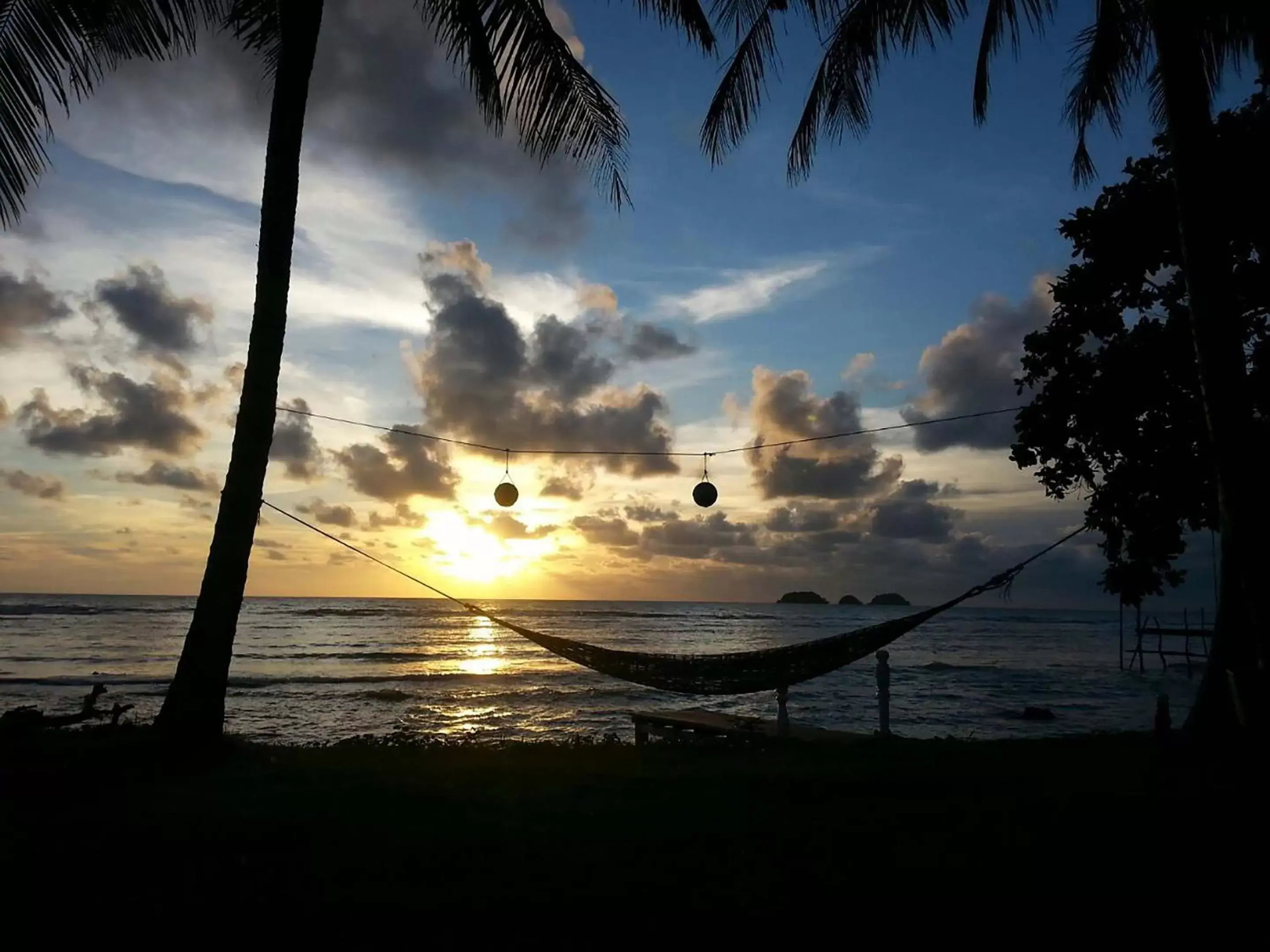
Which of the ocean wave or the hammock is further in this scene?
the ocean wave

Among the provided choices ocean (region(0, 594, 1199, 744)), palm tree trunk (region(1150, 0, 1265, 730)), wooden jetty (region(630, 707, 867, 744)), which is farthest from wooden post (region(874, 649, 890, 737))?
ocean (region(0, 594, 1199, 744))

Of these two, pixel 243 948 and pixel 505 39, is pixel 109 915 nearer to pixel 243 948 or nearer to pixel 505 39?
pixel 243 948

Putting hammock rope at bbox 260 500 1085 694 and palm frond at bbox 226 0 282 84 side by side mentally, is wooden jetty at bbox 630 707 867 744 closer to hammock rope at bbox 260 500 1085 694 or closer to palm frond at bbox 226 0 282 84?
hammock rope at bbox 260 500 1085 694

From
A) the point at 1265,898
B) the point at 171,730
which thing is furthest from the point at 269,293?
the point at 1265,898

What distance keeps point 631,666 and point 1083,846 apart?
5.19m

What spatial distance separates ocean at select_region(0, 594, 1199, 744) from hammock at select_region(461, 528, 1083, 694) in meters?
5.58

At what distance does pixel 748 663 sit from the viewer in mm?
8484

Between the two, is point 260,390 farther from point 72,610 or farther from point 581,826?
point 72,610

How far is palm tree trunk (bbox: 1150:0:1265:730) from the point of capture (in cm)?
513

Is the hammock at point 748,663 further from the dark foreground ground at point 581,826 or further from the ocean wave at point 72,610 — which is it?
the ocean wave at point 72,610

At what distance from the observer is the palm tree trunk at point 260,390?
6.27 metres

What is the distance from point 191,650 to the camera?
6.23 m

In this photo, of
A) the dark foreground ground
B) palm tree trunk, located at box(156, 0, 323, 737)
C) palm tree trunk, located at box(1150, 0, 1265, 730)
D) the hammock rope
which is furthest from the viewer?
the hammock rope

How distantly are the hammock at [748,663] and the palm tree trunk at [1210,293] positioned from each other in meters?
3.02
